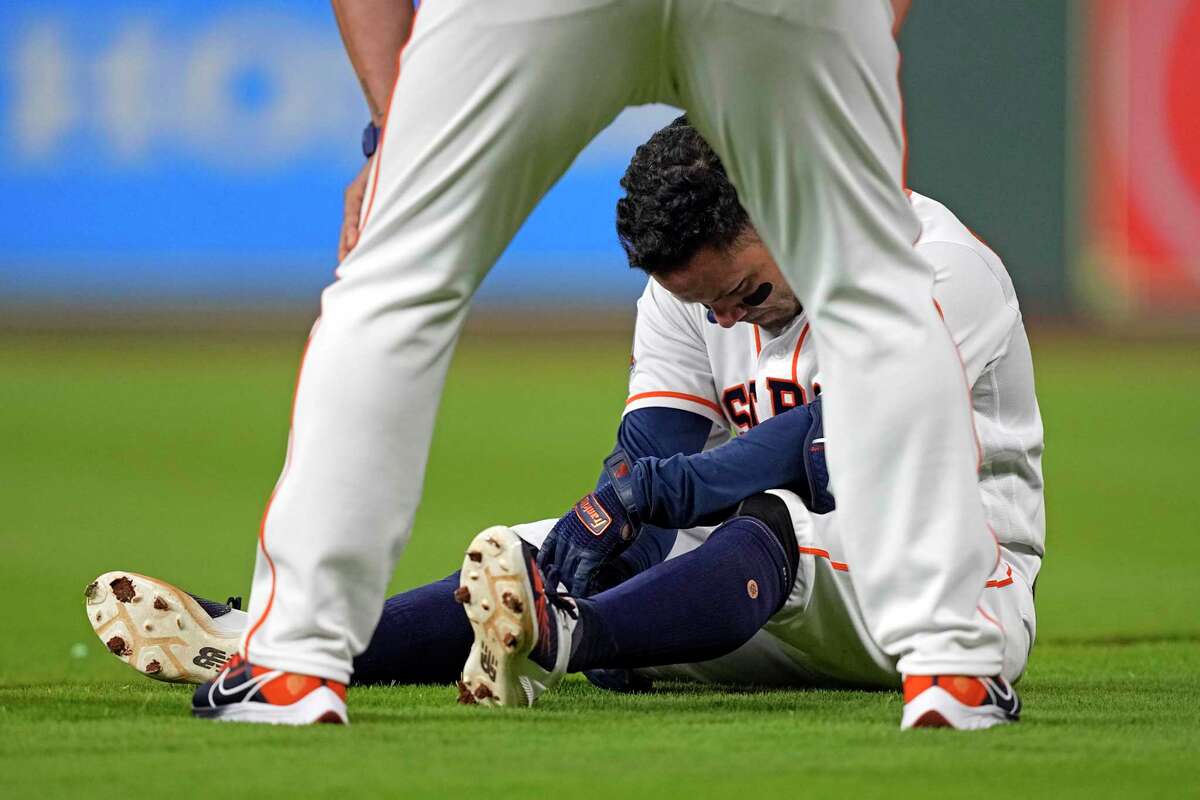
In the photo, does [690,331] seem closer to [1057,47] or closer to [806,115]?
[806,115]

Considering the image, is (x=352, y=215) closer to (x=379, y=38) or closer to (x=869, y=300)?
(x=379, y=38)

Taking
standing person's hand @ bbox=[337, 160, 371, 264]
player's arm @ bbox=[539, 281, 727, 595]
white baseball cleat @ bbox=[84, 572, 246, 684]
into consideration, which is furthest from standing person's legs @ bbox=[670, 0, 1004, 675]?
white baseball cleat @ bbox=[84, 572, 246, 684]

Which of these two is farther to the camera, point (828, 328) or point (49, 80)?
point (49, 80)

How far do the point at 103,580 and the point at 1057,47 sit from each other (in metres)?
10.1

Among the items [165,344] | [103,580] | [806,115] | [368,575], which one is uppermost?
[806,115]

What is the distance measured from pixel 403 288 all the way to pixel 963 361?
2.34 feet

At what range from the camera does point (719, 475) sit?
223cm

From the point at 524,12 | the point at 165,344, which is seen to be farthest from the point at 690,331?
the point at 165,344

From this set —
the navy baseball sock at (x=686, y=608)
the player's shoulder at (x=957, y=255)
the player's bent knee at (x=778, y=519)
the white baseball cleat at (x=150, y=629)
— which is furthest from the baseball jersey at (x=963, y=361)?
the white baseball cleat at (x=150, y=629)

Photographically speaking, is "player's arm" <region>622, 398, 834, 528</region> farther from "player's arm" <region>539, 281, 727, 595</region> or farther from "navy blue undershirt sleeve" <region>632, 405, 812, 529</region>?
"player's arm" <region>539, 281, 727, 595</region>

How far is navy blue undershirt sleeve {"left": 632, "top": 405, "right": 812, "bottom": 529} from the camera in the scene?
222cm

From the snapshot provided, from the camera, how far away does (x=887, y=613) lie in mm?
1776

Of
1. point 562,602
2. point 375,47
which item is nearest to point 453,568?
point 562,602

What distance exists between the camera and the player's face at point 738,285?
7.34 ft
